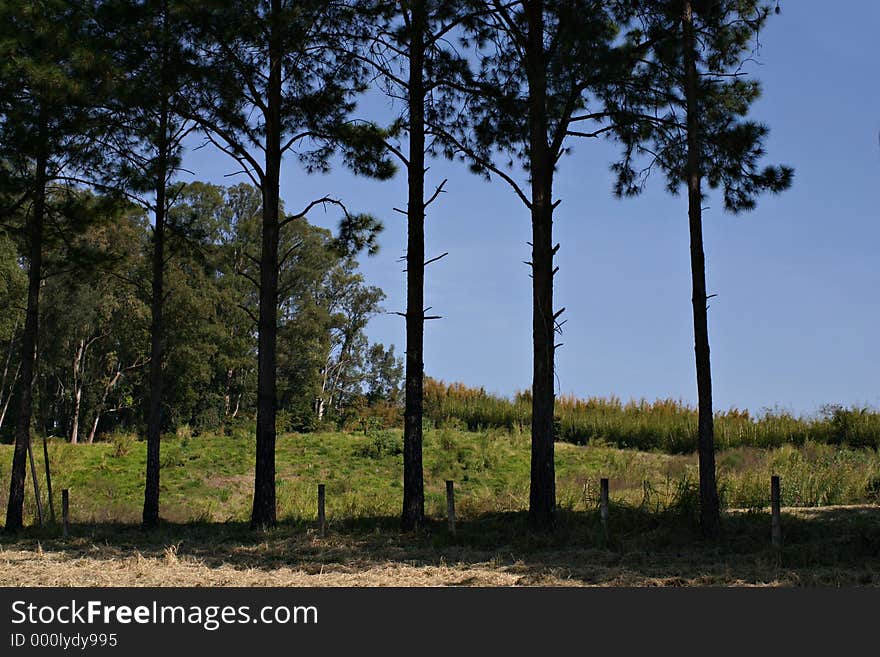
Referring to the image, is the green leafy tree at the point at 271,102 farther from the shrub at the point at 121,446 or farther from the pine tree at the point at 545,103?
the shrub at the point at 121,446

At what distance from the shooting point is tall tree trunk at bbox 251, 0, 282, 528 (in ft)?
53.5

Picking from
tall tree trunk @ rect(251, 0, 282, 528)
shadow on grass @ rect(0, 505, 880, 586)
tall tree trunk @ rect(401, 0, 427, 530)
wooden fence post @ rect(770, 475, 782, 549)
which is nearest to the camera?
shadow on grass @ rect(0, 505, 880, 586)

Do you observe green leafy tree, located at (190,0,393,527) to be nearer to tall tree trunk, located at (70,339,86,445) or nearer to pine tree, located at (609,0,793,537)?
pine tree, located at (609,0,793,537)

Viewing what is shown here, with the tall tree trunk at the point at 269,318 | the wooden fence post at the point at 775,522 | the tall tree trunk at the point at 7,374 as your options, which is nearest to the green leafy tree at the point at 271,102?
the tall tree trunk at the point at 269,318

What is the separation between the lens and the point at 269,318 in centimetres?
1658

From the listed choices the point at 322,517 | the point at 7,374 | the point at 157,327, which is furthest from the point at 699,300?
the point at 7,374

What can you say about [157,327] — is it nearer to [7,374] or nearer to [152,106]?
[152,106]

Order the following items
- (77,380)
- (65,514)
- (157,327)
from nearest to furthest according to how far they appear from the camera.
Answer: (65,514)
(157,327)
(77,380)

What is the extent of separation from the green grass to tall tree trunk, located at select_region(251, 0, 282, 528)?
4.16 feet

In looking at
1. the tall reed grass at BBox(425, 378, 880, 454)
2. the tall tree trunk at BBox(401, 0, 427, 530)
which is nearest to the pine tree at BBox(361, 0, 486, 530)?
the tall tree trunk at BBox(401, 0, 427, 530)

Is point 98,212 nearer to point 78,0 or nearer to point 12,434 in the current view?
point 78,0

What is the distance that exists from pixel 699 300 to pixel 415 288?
184 inches

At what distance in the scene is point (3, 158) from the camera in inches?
A: 763

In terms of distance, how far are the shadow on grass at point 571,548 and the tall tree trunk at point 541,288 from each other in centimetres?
61
